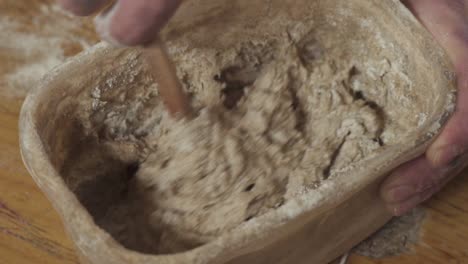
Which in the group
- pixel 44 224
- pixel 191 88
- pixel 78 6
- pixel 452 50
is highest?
pixel 452 50

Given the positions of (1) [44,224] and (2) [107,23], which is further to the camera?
(1) [44,224]

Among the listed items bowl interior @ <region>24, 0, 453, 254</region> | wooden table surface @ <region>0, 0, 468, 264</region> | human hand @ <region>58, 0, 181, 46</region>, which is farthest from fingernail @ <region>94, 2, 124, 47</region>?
wooden table surface @ <region>0, 0, 468, 264</region>

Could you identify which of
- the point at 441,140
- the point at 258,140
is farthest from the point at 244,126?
the point at 441,140

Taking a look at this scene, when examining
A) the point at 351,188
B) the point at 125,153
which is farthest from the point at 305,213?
the point at 125,153

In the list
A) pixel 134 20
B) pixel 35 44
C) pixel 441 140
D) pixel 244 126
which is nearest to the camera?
pixel 134 20

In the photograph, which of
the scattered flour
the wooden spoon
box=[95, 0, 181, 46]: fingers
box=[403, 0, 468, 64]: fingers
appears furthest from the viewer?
the scattered flour

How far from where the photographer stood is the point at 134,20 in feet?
2.06

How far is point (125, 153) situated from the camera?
873mm

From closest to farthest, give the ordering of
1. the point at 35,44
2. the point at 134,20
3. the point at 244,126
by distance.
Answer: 1. the point at 134,20
2. the point at 244,126
3. the point at 35,44

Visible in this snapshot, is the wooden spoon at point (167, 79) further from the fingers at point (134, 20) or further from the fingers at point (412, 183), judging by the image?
the fingers at point (412, 183)

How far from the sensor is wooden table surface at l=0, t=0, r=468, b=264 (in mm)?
923

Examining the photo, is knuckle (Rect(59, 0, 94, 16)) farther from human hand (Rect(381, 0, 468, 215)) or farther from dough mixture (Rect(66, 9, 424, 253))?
human hand (Rect(381, 0, 468, 215))

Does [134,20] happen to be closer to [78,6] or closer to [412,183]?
[78,6]

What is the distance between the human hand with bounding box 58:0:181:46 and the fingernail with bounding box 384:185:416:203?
38 cm
